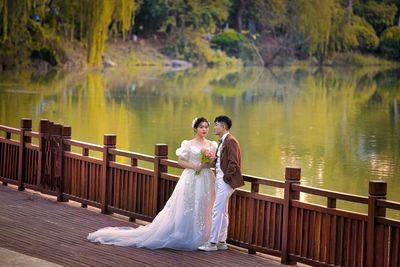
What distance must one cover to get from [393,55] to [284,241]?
A: 2695 inches

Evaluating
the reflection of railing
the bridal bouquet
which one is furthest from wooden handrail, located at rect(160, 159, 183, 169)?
the bridal bouquet

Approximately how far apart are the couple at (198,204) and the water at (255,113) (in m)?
5.65

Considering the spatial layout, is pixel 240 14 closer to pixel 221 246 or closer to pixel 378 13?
pixel 378 13

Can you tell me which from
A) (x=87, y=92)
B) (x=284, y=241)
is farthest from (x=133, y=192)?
(x=87, y=92)

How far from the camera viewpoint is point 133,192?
10078mm

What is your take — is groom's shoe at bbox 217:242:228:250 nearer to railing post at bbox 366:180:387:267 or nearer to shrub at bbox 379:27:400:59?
railing post at bbox 366:180:387:267

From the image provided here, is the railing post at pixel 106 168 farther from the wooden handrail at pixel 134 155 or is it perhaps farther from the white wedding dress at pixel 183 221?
the white wedding dress at pixel 183 221

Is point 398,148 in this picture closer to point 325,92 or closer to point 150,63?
point 325,92

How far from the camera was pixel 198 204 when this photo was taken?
8789mm

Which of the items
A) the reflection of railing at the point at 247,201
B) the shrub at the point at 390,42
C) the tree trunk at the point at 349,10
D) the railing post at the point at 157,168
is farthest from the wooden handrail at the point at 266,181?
the shrub at the point at 390,42

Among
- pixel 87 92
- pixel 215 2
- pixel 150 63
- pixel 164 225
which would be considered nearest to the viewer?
pixel 164 225

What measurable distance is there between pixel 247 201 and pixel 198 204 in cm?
44

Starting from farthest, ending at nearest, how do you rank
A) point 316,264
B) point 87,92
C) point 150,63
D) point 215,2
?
point 215,2 < point 150,63 < point 87,92 < point 316,264

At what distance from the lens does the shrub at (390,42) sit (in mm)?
72375
